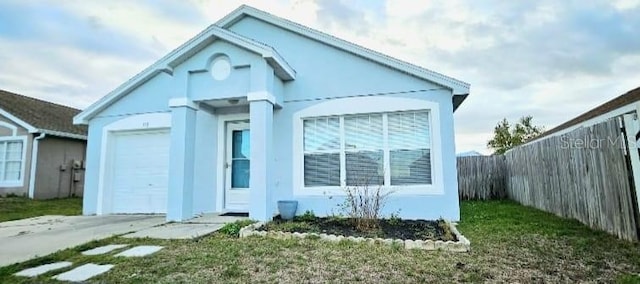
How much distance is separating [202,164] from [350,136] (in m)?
3.66

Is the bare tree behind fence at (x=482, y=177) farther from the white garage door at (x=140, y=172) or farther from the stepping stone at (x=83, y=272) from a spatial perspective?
the stepping stone at (x=83, y=272)

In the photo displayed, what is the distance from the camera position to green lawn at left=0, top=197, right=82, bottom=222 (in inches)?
386

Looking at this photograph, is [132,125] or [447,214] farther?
[132,125]

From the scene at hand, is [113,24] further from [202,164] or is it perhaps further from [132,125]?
[202,164]

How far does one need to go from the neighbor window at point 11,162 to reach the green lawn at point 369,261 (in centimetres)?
1081

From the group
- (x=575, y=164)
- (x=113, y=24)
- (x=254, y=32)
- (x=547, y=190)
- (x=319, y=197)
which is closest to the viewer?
(x=575, y=164)

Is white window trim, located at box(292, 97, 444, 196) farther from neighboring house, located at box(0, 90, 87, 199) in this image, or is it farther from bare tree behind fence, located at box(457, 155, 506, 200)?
neighboring house, located at box(0, 90, 87, 199)

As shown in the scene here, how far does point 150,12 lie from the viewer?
9.85m

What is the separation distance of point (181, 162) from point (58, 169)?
9487mm

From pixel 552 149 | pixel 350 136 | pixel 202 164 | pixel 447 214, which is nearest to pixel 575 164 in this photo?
pixel 552 149

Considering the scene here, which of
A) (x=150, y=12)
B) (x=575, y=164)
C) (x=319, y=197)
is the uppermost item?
(x=150, y=12)

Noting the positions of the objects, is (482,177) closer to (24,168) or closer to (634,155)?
(634,155)

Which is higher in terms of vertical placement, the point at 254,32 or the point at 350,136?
the point at 254,32

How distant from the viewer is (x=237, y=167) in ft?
29.8
